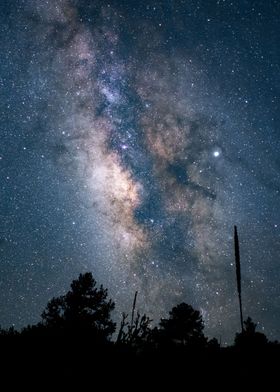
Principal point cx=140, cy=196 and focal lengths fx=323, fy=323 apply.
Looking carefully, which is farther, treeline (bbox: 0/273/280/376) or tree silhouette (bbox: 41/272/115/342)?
tree silhouette (bbox: 41/272/115/342)

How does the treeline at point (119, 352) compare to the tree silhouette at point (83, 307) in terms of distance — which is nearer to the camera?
the treeline at point (119, 352)

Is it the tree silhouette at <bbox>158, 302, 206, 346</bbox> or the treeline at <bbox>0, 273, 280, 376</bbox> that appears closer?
the treeline at <bbox>0, 273, 280, 376</bbox>

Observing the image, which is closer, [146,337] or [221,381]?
[146,337]

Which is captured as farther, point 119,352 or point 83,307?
point 83,307

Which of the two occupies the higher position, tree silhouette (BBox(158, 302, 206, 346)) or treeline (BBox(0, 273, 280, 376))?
tree silhouette (BBox(158, 302, 206, 346))

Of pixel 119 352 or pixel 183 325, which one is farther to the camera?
pixel 183 325

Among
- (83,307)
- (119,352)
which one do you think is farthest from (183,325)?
(119,352)

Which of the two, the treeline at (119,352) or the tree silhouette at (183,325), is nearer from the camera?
the treeline at (119,352)

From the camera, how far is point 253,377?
13.0m

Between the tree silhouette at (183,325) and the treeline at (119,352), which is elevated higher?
the tree silhouette at (183,325)

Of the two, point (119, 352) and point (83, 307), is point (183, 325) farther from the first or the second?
point (119, 352)

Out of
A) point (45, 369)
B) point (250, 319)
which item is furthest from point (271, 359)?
point (250, 319)

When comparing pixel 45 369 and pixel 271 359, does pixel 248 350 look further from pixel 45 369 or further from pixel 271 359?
pixel 45 369

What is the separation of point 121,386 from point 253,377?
6.35m
